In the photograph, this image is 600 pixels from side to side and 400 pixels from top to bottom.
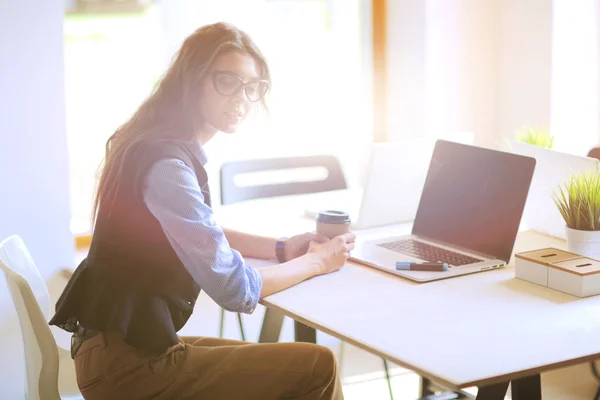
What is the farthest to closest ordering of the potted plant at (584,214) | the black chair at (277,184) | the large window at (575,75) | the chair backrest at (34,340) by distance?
the large window at (575,75) → the black chair at (277,184) → the potted plant at (584,214) → the chair backrest at (34,340)

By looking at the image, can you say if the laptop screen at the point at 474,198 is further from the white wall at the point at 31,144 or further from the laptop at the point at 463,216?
the white wall at the point at 31,144

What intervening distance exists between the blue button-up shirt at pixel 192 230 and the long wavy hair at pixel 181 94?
14cm

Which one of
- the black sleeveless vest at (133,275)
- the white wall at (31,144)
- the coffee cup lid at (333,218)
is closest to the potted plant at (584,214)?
the coffee cup lid at (333,218)

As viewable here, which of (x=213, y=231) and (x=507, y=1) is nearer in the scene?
(x=213, y=231)

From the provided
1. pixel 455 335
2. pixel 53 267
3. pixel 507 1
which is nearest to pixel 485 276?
pixel 455 335

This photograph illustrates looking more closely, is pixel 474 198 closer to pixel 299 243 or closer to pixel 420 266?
pixel 420 266

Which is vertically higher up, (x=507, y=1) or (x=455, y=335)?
(x=507, y=1)

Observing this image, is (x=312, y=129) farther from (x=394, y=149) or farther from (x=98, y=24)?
(x=394, y=149)

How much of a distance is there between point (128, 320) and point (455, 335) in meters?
0.65

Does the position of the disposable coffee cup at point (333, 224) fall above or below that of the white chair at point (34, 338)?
above

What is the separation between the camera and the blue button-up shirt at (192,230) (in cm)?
186

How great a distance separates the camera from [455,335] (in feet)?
5.66

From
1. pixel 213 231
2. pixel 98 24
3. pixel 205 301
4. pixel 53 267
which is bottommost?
pixel 205 301

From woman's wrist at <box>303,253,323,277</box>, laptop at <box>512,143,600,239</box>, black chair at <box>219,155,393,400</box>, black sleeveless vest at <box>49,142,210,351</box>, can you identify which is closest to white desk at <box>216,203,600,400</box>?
woman's wrist at <box>303,253,323,277</box>
